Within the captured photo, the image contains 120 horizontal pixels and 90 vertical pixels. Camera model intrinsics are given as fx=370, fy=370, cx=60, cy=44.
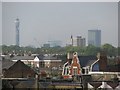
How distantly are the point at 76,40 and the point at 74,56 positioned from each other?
2144 cm

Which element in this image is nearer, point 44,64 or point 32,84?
point 32,84

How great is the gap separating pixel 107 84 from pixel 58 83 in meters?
0.88

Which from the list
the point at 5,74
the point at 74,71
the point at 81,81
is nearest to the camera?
the point at 81,81

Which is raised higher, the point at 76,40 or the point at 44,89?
the point at 76,40

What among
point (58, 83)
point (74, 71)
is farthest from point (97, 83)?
point (74, 71)

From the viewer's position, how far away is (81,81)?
6602 millimetres

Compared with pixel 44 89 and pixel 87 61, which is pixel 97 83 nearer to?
pixel 44 89

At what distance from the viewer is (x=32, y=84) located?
621cm

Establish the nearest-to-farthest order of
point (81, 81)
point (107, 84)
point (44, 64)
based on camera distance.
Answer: point (107, 84), point (81, 81), point (44, 64)

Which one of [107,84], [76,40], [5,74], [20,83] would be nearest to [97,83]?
[107,84]

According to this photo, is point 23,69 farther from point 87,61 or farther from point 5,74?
point 87,61

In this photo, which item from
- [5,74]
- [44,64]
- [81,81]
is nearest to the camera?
[81,81]

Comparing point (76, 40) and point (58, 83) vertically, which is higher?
point (76, 40)

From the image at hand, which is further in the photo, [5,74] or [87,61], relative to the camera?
[87,61]
